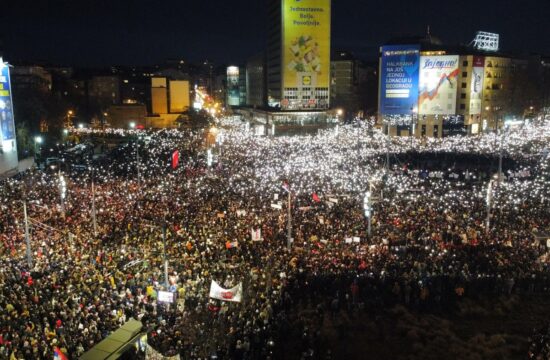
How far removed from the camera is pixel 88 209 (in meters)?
22.2

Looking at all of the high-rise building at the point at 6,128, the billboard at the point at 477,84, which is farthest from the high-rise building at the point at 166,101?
the billboard at the point at 477,84

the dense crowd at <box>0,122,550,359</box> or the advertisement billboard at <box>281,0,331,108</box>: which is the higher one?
the advertisement billboard at <box>281,0,331,108</box>

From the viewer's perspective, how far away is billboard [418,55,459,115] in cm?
5788

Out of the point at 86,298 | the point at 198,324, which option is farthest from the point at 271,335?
the point at 86,298

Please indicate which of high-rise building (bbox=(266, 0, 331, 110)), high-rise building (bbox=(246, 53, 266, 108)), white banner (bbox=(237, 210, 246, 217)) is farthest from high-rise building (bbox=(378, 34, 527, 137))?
white banner (bbox=(237, 210, 246, 217))

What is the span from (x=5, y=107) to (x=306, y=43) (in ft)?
145

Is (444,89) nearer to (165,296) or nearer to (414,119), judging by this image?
(414,119)

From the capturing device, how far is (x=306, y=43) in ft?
228

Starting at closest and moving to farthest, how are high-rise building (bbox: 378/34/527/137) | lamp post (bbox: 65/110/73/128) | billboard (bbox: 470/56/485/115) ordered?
high-rise building (bbox: 378/34/527/137) → billboard (bbox: 470/56/485/115) → lamp post (bbox: 65/110/73/128)

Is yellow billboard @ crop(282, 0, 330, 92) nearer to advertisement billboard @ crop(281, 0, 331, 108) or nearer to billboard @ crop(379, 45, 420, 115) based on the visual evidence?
advertisement billboard @ crop(281, 0, 331, 108)

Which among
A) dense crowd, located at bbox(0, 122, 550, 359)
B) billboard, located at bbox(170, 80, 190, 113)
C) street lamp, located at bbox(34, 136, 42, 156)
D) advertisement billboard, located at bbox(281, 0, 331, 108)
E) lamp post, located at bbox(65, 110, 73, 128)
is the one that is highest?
advertisement billboard, located at bbox(281, 0, 331, 108)

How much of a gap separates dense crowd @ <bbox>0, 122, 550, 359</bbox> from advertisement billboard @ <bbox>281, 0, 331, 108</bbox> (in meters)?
42.9

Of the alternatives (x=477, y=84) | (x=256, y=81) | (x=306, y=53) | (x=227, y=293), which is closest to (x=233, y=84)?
(x=256, y=81)

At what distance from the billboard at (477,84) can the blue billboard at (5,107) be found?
51.2 m
